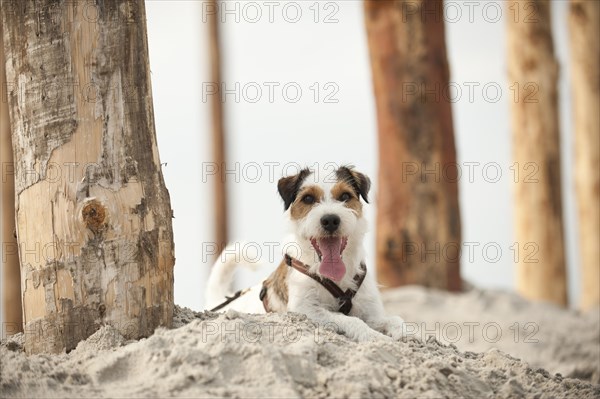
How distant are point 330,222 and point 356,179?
0.62 metres

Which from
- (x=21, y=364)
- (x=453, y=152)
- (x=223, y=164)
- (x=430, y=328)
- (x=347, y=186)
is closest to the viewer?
(x=21, y=364)

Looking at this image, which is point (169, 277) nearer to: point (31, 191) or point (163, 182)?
point (163, 182)

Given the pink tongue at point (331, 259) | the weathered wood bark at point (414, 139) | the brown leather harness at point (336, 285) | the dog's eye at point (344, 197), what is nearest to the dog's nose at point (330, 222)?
the pink tongue at point (331, 259)

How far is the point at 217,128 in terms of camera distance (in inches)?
565

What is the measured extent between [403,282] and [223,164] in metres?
4.13

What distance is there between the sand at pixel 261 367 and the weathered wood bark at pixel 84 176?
229 mm

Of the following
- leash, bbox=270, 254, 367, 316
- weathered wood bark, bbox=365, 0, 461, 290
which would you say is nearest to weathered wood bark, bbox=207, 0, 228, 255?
weathered wood bark, bbox=365, 0, 461, 290

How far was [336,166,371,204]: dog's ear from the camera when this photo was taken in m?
6.05

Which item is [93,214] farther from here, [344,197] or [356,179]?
[356,179]

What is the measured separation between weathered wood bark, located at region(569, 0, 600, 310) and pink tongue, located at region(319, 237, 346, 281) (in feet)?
37.3

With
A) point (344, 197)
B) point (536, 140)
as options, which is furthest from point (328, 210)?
point (536, 140)

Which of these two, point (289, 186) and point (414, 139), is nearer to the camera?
point (289, 186)

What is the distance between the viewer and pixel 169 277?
4977mm

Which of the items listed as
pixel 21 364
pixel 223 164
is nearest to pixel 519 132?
pixel 223 164
